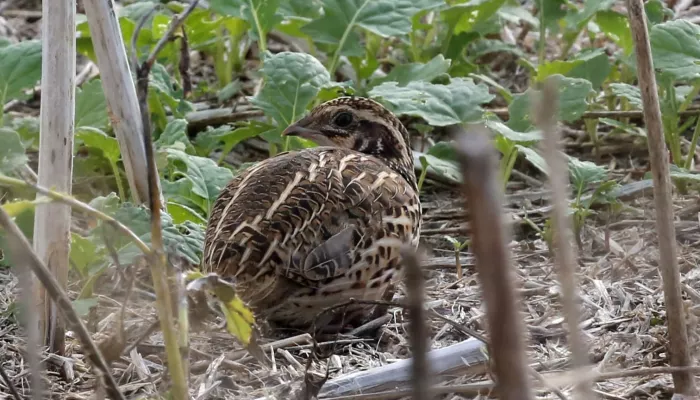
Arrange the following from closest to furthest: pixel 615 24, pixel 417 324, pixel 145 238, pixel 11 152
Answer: pixel 417 324 → pixel 11 152 → pixel 145 238 → pixel 615 24

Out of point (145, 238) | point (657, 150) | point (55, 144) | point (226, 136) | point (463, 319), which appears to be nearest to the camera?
point (657, 150)

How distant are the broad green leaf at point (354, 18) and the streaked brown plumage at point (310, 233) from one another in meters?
1.31

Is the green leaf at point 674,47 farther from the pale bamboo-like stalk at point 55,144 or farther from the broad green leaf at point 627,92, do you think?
the pale bamboo-like stalk at point 55,144

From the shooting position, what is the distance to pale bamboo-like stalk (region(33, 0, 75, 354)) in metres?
3.05

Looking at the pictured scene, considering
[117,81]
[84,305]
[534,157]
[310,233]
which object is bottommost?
[84,305]

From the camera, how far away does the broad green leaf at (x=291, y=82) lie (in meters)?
4.73

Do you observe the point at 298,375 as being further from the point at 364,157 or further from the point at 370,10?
the point at 370,10

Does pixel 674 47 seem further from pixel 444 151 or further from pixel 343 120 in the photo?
pixel 343 120

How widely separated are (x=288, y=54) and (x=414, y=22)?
1.00 meters

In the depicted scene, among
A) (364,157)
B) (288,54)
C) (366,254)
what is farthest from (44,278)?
(288,54)

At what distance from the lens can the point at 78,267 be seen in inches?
140

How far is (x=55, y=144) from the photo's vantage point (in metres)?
3.06

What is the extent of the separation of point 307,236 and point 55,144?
86cm

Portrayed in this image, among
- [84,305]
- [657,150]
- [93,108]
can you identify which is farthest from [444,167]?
[657,150]
